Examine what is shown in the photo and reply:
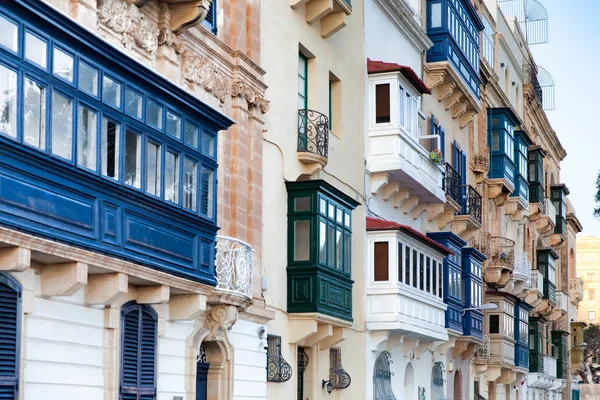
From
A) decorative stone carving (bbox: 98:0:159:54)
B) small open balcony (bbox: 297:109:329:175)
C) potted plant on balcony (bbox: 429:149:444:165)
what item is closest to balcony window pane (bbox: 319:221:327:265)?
small open balcony (bbox: 297:109:329:175)

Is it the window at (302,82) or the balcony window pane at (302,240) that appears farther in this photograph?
the window at (302,82)

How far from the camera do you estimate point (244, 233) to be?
22.6 metres

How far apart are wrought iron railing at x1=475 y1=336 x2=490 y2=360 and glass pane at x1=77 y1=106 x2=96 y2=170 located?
2832 centimetres

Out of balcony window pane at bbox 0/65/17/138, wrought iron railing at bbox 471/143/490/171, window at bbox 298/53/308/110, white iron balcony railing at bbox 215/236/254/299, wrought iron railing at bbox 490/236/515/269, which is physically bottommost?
white iron balcony railing at bbox 215/236/254/299

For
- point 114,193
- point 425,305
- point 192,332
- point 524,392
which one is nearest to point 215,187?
point 192,332

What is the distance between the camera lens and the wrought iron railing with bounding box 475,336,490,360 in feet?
140

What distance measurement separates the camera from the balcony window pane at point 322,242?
25.3 m

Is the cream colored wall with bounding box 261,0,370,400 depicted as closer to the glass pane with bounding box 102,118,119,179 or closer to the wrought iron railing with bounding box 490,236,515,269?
the glass pane with bounding box 102,118,119,179

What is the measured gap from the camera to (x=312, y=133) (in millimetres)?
26344

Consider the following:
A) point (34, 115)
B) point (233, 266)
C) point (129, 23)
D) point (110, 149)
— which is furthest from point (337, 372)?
point (34, 115)

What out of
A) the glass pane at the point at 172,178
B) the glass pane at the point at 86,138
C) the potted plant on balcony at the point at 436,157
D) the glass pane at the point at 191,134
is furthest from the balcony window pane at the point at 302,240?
the glass pane at the point at 86,138

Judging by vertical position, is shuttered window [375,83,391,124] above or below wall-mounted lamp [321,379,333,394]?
above

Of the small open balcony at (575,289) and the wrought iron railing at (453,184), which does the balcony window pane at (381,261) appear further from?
the small open balcony at (575,289)

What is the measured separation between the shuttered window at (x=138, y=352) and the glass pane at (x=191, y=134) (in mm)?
2640
